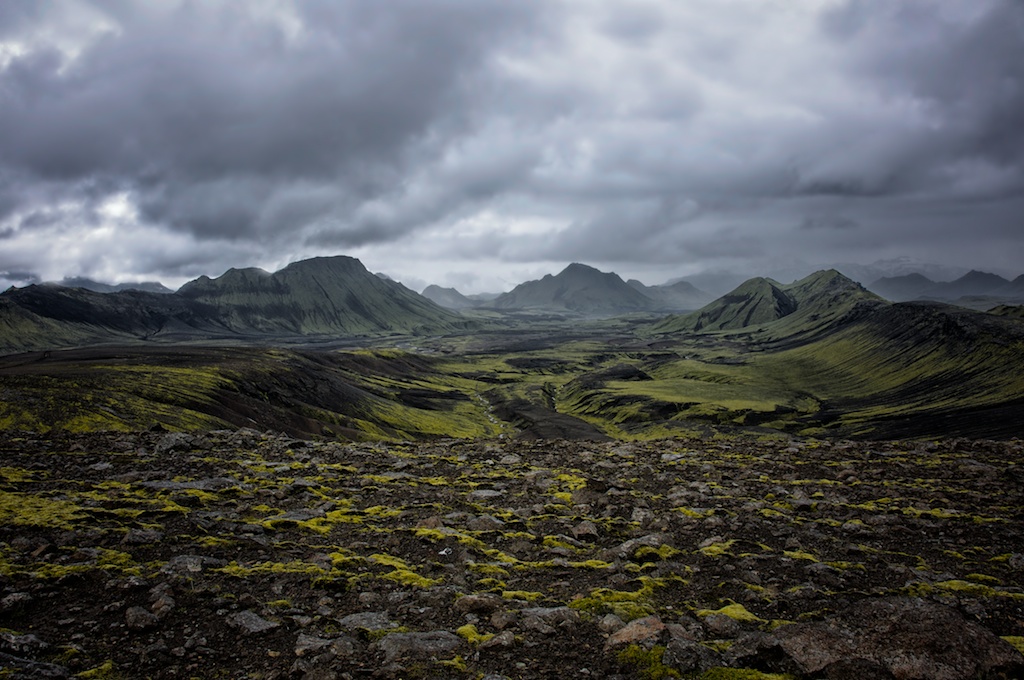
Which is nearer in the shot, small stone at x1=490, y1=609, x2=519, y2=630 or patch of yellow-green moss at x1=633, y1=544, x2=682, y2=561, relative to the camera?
small stone at x1=490, y1=609, x2=519, y2=630

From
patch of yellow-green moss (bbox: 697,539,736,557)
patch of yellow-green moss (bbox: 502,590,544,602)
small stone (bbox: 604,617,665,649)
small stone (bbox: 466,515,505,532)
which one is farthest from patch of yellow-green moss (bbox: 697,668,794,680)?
small stone (bbox: 466,515,505,532)

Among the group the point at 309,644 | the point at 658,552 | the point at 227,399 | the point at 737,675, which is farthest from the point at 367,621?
the point at 227,399

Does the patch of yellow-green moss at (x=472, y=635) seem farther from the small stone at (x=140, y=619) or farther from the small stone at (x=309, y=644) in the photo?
the small stone at (x=140, y=619)

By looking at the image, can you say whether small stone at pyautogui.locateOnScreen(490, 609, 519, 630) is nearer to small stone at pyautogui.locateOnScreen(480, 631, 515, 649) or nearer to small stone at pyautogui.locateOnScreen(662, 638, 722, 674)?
small stone at pyautogui.locateOnScreen(480, 631, 515, 649)

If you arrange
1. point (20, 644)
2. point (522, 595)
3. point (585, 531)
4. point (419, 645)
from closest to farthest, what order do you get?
point (20, 644)
point (419, 645)
point (522, 595)
point (585, 531)

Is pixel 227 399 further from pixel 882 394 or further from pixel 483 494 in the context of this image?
pixel 882 394

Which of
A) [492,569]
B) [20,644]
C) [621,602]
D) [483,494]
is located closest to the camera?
[20,644]

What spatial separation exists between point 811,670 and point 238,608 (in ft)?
44.2

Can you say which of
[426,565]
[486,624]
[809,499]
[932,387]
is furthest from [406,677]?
[932,387]

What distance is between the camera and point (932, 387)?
147750 millimetres

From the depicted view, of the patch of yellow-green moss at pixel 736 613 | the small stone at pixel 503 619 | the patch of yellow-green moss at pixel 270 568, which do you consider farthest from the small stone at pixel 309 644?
the patch of yellow-green moss at pixel 736 613

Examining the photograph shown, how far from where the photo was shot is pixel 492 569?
16.1m

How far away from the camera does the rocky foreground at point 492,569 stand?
10.5 m

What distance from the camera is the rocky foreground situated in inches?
412
